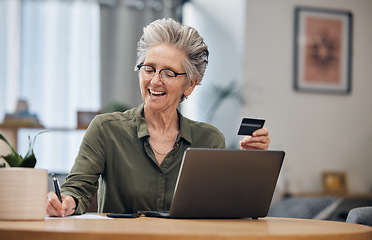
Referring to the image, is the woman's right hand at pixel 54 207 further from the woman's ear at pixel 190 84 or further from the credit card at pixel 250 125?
the woman's ear at pixel 190 84

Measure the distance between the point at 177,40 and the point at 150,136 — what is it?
0.35 meters

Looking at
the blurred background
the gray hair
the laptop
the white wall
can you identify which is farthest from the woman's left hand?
the white wall

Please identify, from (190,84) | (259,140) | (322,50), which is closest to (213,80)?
(322,50)

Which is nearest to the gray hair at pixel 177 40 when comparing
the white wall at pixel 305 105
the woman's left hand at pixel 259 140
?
the woman's left hand at pixel 259 140

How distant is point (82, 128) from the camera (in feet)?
16.3

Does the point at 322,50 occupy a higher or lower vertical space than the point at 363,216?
higher

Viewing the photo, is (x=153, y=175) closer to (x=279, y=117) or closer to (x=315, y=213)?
(x=315, y=213)

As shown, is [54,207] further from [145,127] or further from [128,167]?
[145,127]

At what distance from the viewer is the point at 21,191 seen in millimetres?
1297

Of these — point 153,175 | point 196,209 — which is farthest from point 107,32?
point 196,209

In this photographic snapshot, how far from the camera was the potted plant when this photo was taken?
1279 mm

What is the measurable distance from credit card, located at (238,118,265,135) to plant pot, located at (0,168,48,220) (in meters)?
0.58

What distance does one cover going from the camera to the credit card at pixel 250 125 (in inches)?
63.3

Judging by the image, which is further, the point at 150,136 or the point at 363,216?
the point at 150,136
